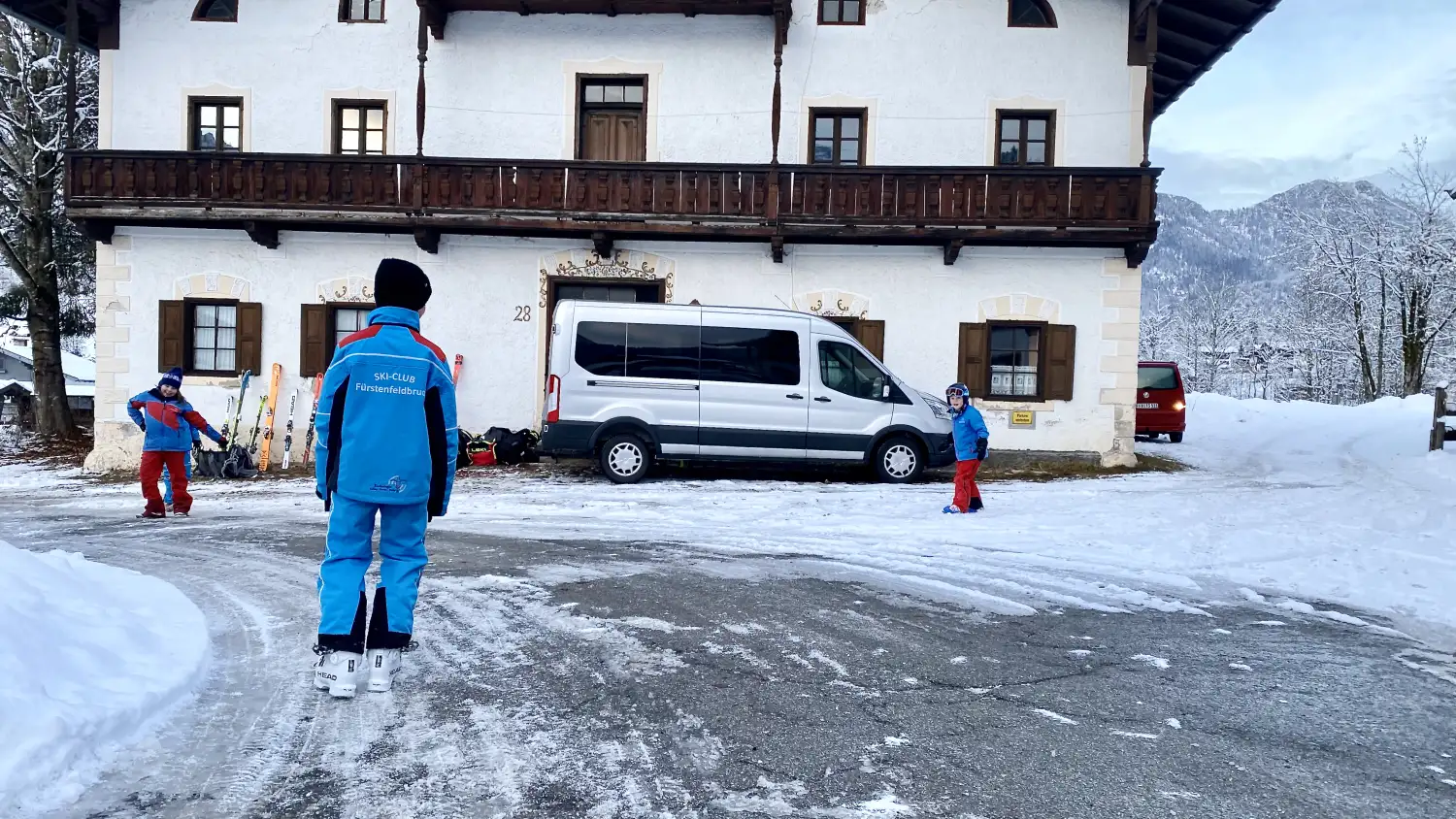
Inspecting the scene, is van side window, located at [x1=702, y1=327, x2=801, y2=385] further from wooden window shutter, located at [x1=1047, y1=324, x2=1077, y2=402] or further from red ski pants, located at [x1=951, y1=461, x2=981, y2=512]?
wooden window shutter, located at [x1=1047, y1=324, x2=1077, y2=402]

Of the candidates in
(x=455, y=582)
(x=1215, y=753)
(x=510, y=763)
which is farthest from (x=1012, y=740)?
(x=455, y=582)

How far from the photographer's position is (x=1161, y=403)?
21109 mm

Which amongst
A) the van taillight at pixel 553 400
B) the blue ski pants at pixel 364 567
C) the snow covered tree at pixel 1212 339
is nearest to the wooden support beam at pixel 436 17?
the van taillight at pixel 553 400

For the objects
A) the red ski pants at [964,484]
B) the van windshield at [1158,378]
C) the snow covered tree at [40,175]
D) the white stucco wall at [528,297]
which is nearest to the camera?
the red ski pants at [964,484]

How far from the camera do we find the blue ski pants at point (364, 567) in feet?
13.8

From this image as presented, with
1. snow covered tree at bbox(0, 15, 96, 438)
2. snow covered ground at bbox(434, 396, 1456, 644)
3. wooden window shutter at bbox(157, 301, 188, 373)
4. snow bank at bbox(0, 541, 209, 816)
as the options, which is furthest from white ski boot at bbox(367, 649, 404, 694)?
snow covered tree at bbox(0, 15, 96, 438)

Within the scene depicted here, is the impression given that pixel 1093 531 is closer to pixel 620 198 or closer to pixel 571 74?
pixel 620 198

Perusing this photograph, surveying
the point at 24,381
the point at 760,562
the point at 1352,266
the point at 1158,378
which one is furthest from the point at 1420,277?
the point at 24,381

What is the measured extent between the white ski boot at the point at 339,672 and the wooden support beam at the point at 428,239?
12824mm

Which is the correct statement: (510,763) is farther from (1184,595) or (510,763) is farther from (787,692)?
(1184,595)

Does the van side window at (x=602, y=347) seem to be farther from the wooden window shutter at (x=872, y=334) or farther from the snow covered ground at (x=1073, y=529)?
the wooden window shutter at (x=872, y=334)

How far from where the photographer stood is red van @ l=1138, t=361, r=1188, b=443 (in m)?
21.1

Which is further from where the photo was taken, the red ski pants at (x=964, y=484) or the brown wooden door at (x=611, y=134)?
the brown wooden door at (x=611, y=134)

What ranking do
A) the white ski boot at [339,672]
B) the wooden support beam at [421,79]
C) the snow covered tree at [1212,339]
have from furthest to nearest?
the snow covered tree at [1212,339] → the wooden support beam at [421,79] → the white ski boot at [339,672]
